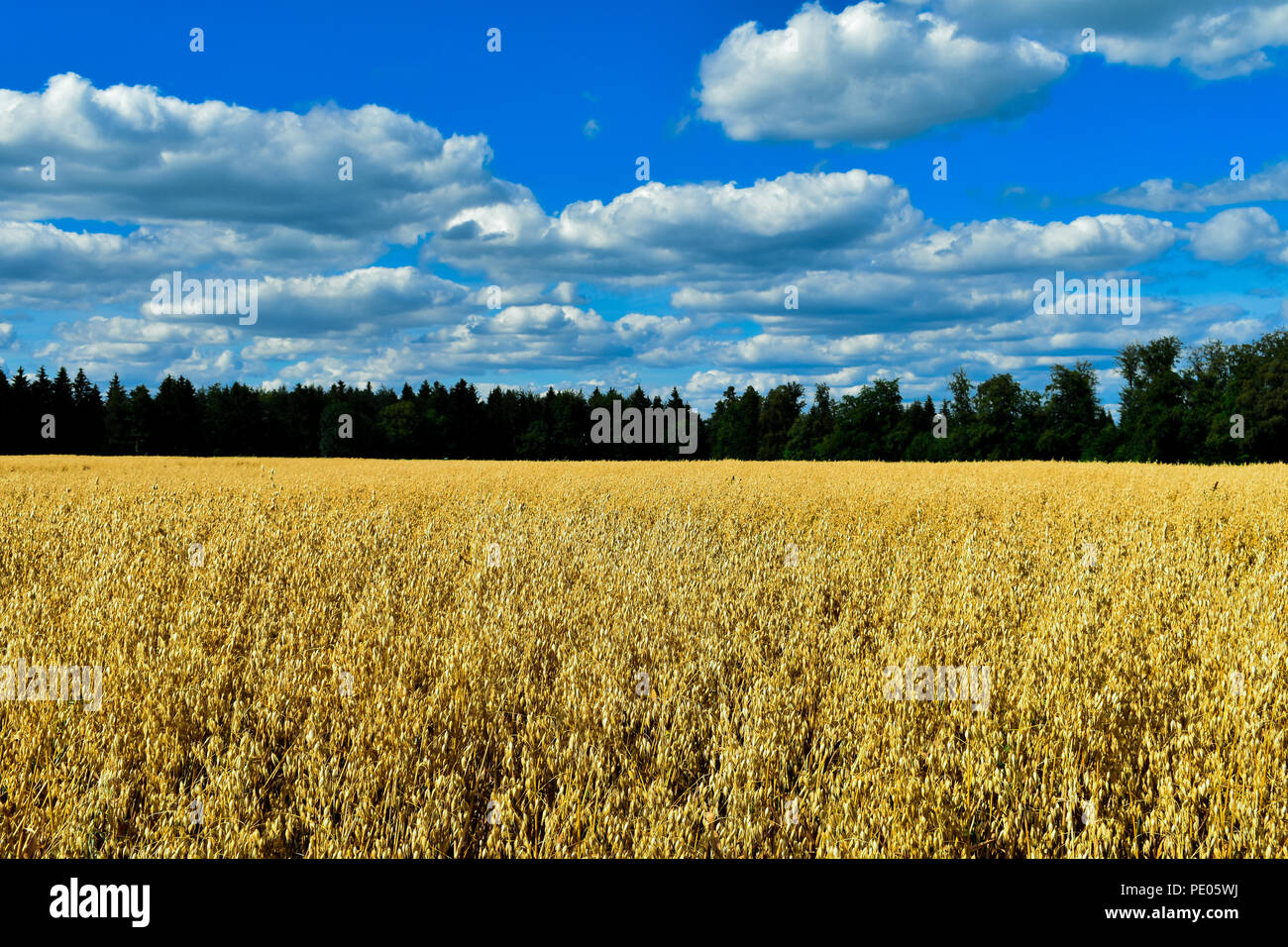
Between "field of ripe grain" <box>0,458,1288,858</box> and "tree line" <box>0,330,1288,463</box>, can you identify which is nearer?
"field of ripe grain" <box>0,458,1288,858</box>

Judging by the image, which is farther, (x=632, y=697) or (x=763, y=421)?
(x=763, y=421)

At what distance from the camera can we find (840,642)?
4918 millimetres

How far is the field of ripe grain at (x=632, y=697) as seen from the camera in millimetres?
2781

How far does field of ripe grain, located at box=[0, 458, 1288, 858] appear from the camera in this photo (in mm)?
2781

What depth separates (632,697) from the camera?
154 inches

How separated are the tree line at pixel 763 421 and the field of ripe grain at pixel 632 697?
5943cm

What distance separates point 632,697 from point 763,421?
83492 millimetres

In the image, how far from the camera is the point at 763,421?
8594 cm

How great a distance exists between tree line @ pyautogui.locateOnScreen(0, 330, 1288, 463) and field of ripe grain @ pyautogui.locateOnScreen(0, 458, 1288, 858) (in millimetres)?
59427

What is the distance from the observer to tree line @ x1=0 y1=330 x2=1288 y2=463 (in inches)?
2438
